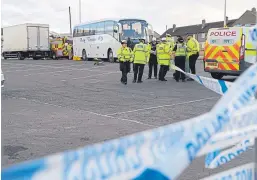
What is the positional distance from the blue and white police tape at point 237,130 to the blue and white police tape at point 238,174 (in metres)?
0.20

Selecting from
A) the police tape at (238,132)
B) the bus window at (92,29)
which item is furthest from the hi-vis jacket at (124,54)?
the bus window at (92,29)

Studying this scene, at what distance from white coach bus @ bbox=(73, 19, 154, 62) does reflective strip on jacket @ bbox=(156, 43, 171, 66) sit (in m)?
10.3

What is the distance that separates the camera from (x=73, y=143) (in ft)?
18.4

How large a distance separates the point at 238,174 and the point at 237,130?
1.14ft

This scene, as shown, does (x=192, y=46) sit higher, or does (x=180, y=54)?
(x=192, y=46)

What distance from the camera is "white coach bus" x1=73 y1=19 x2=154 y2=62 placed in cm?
2798

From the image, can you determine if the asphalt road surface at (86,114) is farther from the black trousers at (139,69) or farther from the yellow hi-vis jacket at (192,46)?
the yellow hi-vis jacket at (192,46)

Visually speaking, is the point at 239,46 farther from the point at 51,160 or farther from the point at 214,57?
the point at 51,160

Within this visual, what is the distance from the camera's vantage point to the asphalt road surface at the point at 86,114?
5422 mm

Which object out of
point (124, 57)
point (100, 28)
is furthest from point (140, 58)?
point (100, 28)

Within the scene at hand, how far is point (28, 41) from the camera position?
38.3m

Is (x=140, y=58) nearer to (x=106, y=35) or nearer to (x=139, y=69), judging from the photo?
(x=139, y=69)

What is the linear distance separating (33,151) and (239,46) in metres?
9.89

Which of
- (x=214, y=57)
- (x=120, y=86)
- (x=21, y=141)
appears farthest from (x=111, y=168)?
(x=214, y=57)
